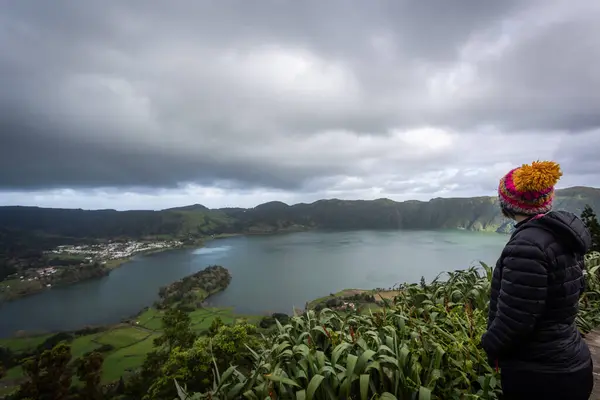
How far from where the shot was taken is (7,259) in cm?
12331

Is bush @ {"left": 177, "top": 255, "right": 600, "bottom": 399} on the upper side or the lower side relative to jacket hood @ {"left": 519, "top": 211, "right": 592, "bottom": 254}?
lower

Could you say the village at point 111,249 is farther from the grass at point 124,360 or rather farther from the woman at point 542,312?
the woman at point 542,312

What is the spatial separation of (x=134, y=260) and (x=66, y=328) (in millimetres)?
73622

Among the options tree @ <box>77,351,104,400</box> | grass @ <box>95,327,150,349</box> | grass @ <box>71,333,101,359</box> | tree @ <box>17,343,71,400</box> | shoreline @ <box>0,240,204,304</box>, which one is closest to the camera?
tree @ <box>77,351,104,400</box>

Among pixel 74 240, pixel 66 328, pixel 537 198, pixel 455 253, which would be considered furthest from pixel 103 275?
pixel 537 198

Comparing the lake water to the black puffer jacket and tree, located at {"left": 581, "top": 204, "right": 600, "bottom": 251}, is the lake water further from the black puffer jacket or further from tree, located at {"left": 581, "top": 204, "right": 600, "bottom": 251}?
the black puffer jacket

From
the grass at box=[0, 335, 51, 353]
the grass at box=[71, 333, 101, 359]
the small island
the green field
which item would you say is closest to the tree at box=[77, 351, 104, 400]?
the green field

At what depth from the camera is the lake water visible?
6781 centimetres

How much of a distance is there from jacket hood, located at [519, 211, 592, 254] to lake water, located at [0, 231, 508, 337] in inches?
2437

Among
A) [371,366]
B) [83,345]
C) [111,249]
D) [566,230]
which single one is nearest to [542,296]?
[566,230]

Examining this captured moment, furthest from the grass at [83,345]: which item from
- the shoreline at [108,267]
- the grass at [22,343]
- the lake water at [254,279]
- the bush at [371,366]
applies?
the shoreline at [108,267]

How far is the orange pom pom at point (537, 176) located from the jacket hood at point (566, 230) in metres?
0.21

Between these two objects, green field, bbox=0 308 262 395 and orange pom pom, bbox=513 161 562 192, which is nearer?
orange pom pom, bbox=513 161 562 192

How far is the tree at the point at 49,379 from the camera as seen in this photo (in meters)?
20.1
